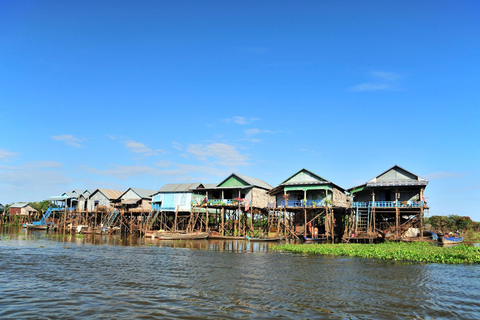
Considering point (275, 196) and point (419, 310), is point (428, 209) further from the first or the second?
point (419, 310)

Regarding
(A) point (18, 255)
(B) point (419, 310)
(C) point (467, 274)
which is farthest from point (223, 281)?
(A) point (18, 255)

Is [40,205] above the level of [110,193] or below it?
below

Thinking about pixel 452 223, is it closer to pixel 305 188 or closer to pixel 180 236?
pixel 305 188

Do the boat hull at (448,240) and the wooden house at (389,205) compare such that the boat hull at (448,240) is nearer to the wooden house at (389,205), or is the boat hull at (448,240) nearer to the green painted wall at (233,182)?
the wooden house at (389,205)

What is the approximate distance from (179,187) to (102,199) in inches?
653

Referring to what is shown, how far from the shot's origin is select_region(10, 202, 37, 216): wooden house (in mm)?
77562

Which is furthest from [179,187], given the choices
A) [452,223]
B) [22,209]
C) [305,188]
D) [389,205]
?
[22,209]

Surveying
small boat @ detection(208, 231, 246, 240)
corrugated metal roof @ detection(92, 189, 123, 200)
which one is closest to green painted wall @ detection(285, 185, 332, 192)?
small boat @ detection(208, 231, 246, 240)

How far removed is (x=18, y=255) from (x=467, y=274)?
75.1 ft

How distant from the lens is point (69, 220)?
190 feet

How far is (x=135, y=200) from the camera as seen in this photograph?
5238 centimetres

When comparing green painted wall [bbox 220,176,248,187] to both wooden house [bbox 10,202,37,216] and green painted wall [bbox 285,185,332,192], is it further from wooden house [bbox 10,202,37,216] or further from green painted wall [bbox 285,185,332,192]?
wooden house [bbox 10,202,37,216]

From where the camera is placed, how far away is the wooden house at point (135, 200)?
52.4 m

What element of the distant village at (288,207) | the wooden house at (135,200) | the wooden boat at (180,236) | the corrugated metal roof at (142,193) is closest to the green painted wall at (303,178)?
the distant village at (288,207)
